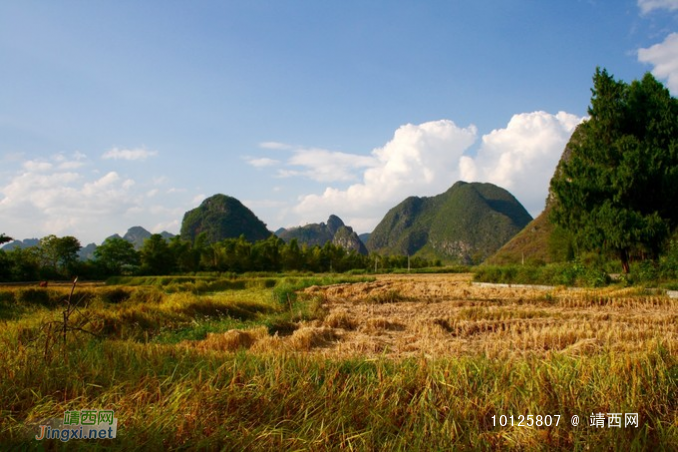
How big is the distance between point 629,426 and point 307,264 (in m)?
62.5

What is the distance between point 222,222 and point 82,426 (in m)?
146

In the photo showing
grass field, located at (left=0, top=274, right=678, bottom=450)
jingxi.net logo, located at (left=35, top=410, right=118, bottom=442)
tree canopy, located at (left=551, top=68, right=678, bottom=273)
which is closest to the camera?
jingxi.net logo, located at (left=35, top=410, right=118, bottom=442)

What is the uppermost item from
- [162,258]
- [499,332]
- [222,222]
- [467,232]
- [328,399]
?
[222,222]

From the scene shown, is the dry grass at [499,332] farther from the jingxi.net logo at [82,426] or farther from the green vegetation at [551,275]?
the green vegetation at [551,275]

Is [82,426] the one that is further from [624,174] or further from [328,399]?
[624,174]

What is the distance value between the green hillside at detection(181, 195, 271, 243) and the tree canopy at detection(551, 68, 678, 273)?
12147cm

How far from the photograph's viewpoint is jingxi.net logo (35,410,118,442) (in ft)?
7.26

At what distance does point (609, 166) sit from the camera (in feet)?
62.0

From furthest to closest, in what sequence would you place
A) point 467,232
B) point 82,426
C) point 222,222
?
1. point 467,232
2. point 222,222
3. point 82,426

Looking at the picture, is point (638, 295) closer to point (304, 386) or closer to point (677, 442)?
point (677, 442)

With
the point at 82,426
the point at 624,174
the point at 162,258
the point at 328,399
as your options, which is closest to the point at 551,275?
the point at 624,174

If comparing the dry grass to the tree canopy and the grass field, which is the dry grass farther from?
the tree canopy

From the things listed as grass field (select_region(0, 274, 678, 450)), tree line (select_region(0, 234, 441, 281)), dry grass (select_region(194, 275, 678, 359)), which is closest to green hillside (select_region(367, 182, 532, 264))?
tree line (select_region(0, 234, 441, 281))

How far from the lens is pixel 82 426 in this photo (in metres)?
2.31
